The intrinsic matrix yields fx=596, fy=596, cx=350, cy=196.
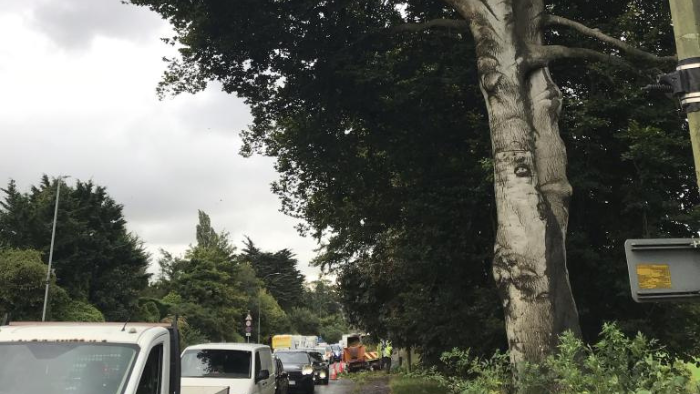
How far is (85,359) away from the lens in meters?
4.83

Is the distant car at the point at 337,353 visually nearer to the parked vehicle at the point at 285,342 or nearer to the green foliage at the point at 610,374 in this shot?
the parked vehicle at the point at 285,342

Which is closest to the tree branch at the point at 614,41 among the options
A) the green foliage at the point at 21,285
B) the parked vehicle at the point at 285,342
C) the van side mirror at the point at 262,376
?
the van side mirror at the point at 262,376

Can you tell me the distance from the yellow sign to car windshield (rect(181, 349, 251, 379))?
340 inches

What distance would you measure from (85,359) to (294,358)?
62.5ft

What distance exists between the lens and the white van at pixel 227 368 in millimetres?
10648

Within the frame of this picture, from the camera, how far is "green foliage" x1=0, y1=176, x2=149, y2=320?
34625 millimetres

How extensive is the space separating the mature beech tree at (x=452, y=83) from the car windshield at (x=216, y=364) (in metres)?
5.32

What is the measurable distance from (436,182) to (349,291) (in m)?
13.2

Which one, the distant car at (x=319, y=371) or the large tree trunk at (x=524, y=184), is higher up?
the large tree trunk at (x=524, y=184)

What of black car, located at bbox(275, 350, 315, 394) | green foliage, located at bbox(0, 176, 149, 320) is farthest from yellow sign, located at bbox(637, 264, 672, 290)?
green foliage, located at bbox(0, 176, 149, 320)

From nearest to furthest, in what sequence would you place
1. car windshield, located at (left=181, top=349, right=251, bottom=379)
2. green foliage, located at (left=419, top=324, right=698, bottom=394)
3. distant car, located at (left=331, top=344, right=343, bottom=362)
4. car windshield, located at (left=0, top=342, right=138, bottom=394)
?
green foliage, located at (left=419, top=324, right=698, bottom=394) → car windshield, located at (left=0, top=342, right=138, bottom=394) → car windshield, located at (left=181, top=349, right=251, bottom=379) → distant car, located at (left=331, top=344, right=343, bottom=362)

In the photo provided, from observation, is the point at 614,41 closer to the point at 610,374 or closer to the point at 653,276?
the point at 610,374

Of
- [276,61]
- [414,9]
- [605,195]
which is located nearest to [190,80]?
[276,61]

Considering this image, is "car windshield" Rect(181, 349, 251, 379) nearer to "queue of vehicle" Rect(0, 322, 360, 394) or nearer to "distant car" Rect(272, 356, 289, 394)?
"distant car" Rect(272, 356, 289, 394)
